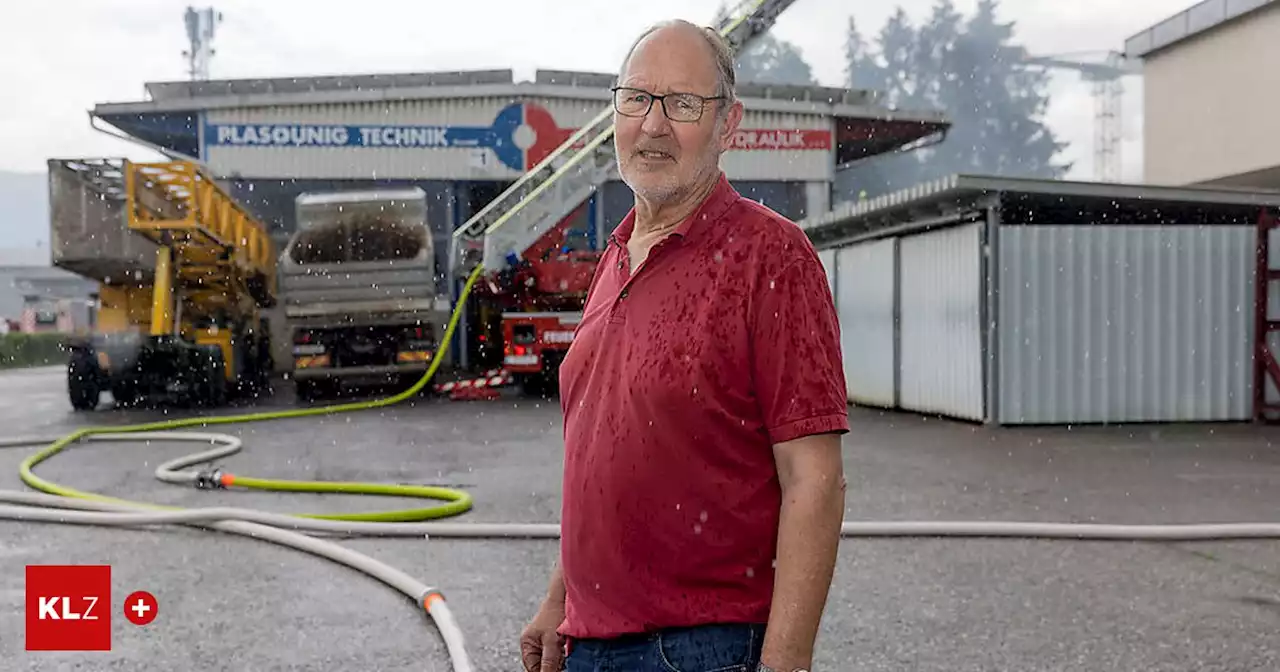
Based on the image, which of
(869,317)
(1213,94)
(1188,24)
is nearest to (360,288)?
(869,317)

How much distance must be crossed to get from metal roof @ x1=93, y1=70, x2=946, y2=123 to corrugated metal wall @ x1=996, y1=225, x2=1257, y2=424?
49.6 feet

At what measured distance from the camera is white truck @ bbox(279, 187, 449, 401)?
17.8 m

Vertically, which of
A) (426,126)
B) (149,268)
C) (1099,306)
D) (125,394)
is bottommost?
(125,394)

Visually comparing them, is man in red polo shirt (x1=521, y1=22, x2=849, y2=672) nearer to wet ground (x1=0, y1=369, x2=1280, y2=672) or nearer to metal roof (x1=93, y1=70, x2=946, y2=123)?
wet ground (x1=0, y1=369, x2=1280, y2=672)

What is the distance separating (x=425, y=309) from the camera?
712 inches

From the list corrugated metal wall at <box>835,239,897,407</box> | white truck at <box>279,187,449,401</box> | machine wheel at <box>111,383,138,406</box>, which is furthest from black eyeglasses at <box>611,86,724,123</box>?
machine wheel at <box>111,383,138,406</box>

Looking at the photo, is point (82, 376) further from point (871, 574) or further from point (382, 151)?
point (871, 574)

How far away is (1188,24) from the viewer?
71.2 ft

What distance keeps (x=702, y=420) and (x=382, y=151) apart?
27.6 metres

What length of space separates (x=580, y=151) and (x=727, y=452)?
17376mm

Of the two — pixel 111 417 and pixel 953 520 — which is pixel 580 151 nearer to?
pixel 111 417

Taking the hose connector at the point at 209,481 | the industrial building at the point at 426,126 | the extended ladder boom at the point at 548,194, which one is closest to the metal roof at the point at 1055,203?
the extended ladder boom at the point at 548,194

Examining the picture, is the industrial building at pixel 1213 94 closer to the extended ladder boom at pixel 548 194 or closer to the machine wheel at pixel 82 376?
the extended ladder boom at pixel 548 194

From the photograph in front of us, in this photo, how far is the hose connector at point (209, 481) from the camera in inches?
332
